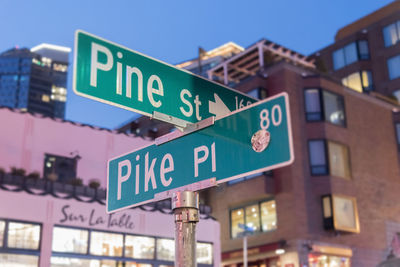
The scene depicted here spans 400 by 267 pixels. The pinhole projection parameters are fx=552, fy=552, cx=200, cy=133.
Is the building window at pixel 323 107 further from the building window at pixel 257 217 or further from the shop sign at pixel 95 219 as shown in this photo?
the shop sign at pixel 95 219

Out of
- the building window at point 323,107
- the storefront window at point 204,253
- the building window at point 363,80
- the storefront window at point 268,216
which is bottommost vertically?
the storefront window at point 204,253

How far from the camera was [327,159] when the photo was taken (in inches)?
1298

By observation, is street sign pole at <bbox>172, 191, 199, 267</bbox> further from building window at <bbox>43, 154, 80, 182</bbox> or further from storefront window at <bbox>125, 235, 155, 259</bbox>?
building window at <bbox>43, 154, 80, 182</bbox>

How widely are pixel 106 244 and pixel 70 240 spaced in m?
1.43

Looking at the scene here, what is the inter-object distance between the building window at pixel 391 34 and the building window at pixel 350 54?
6.62ft

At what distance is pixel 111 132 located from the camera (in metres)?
24.6

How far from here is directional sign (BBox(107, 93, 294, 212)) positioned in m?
3.34

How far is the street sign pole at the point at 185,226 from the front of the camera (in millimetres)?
3428

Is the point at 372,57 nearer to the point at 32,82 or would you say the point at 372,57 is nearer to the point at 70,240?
the point at 70,240

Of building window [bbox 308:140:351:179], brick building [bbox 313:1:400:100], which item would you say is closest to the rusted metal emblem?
building window [bbox 308:140:351:179]

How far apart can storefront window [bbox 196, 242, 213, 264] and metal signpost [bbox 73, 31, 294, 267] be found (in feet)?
58.9

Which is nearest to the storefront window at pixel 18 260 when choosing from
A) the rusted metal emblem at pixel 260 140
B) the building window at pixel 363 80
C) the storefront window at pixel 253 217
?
the rusted metal emblem at pixel 260 140

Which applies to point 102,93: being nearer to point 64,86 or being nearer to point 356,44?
point 356,44

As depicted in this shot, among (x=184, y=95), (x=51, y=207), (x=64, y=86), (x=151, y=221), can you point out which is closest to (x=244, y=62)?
(x=151, y=221)
